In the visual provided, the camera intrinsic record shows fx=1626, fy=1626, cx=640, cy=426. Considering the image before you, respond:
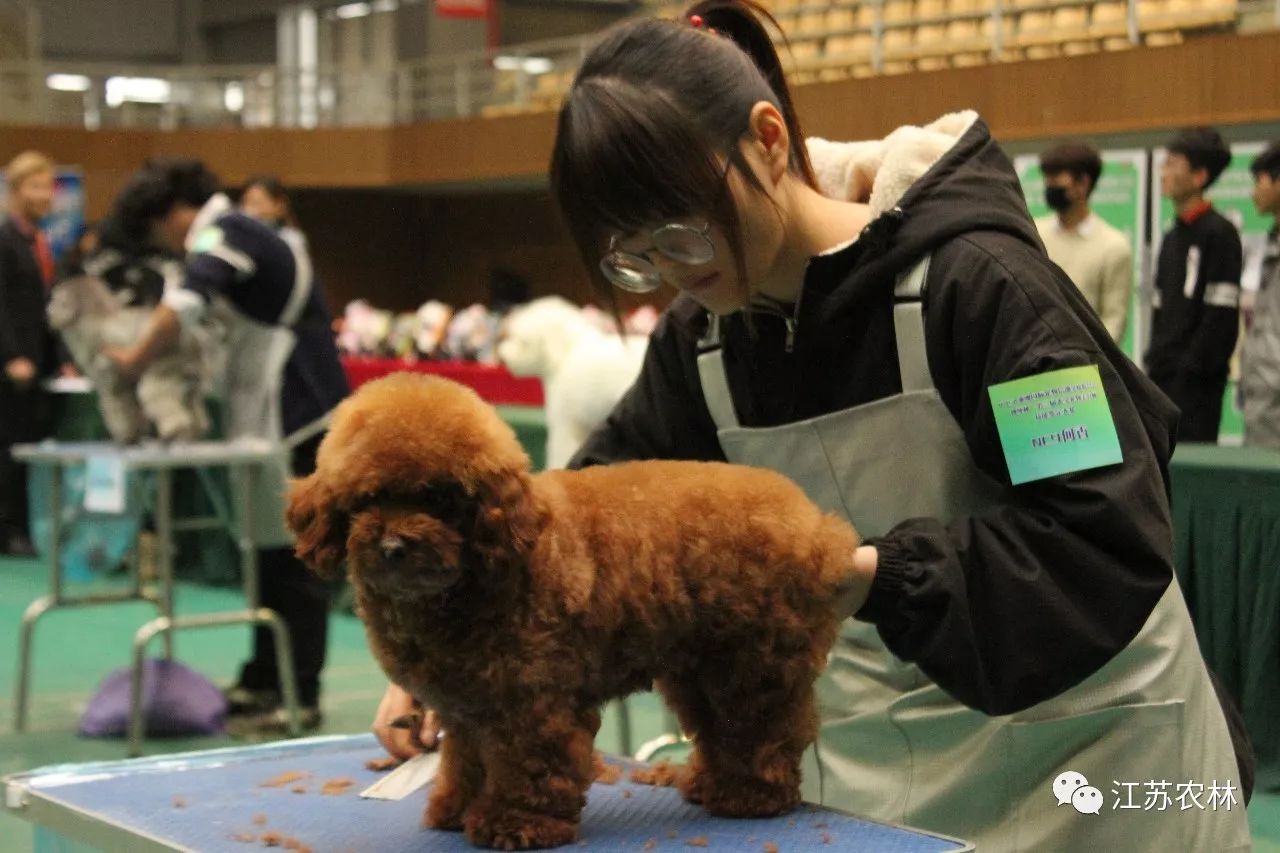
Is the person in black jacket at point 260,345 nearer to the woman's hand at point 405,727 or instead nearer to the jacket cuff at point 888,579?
the woman's hand at point 405,727

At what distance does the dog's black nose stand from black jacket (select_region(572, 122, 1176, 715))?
0.39 meters

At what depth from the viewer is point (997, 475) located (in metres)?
1.43

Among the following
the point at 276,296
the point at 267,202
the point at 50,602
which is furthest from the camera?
the point at 267,202

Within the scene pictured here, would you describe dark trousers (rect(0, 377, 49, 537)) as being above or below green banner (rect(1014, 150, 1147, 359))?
below

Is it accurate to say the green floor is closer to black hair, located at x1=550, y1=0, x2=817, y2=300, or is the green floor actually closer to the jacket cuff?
the jacket cuff

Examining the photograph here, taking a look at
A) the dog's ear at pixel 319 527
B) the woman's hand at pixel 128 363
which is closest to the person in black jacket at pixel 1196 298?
the woman's hand at pixel 128 363

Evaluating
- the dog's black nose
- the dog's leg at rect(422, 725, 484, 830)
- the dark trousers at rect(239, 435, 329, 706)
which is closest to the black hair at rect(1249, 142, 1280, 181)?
the dark trousers at rect(239, 435, 329, 706)

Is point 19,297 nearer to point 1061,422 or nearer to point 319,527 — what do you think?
point 319,527

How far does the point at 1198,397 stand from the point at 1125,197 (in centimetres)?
234

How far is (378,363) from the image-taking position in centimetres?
896

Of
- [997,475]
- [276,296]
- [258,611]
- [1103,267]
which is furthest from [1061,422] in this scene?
[1103,267]

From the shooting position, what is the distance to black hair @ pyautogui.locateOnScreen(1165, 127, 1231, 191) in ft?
19.7

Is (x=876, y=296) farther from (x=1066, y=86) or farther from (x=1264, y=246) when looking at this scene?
(x=1066, y=86)

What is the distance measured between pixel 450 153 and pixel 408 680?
43.4 ft
